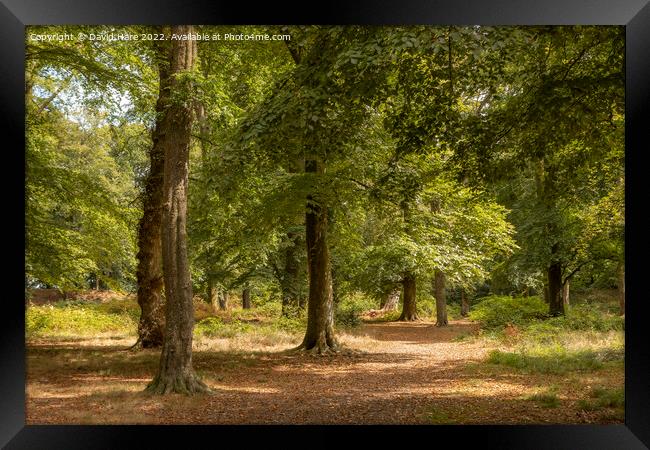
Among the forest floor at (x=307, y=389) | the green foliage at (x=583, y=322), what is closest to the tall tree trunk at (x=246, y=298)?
the forest floor at (x=307, y=389)

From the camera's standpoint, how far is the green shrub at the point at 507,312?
1633 centimetres

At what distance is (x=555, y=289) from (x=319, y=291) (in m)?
8.40

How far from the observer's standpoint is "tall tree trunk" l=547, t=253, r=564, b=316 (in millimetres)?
16391

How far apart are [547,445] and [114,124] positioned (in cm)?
916

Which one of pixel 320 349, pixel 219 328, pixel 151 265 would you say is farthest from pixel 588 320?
pixel 151 265

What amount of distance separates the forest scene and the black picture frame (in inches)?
18.3

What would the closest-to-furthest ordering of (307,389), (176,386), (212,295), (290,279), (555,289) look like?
(176,386)
(307,389)
(555,289)
(290,279)
(212,295)

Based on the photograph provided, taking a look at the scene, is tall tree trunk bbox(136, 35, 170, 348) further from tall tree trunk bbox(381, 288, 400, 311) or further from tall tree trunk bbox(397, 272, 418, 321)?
tall tree trunk bbox(381, 288, 400, 311)

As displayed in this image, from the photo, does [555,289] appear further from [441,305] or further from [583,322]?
[441,305]

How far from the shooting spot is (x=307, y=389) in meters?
8.82

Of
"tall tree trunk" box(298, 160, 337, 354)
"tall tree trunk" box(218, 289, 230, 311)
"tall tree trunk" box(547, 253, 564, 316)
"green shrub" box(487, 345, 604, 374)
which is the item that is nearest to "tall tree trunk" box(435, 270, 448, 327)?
"tall tree trunk" box(547, 253, 564, 316)
